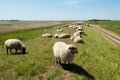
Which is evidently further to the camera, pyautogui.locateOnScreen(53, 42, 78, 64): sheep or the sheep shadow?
the sheep shadow

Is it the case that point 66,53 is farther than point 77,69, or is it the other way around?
point 77,69

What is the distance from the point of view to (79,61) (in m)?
17.3

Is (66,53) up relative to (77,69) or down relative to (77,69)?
up

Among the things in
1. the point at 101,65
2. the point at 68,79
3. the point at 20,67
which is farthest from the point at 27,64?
the point at 101,65

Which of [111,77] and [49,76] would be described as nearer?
[49,76]

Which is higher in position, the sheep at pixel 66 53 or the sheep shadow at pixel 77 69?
the sheep at pixel 66 53

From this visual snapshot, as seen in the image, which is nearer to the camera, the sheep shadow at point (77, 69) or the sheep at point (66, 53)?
the sheep at point (66, 53)

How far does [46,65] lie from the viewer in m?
15.8

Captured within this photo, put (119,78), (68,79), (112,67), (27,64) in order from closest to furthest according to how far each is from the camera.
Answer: (68,79) → (119,78) → (27,64) → (112,67)

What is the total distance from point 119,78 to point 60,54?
13.9 feet

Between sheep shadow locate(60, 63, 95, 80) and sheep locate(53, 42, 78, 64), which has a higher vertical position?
sheep locate(53, 42, 78, 64)

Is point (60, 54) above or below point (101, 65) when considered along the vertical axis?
above

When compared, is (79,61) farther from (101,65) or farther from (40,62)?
(40,62)

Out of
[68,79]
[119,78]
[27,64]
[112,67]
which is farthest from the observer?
[112,67]
